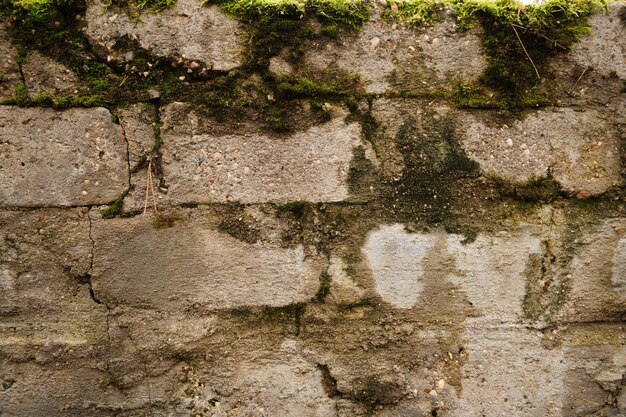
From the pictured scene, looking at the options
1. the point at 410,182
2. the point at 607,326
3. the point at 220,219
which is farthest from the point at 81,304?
the point at 607,326

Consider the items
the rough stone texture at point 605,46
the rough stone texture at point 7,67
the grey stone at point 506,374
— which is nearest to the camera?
the rough stone texture at point 7,67

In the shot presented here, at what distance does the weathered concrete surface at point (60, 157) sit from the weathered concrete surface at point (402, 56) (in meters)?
0.87

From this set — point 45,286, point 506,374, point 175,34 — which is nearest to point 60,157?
point 45,286

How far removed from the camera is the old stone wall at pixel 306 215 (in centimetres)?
174

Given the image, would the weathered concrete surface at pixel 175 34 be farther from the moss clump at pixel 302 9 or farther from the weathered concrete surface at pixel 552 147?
the weathered concrete surface at pixel 552 147

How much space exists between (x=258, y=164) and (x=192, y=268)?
19.9 inches

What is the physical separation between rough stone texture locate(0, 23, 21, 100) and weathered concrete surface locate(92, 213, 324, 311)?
0.61m

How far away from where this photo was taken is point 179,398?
185 cm

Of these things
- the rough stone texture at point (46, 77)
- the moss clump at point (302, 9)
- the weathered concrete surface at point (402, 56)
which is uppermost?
the moss clump at point (302, 9)

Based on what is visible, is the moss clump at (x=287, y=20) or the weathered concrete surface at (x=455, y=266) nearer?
the moss clump at (x=287, y=20)

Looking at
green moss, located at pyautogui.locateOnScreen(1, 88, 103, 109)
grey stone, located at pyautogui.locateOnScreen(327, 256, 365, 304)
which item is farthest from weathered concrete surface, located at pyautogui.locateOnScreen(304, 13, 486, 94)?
green moss, located at pyautogui.locateOnScreen(1, 88, 103, 109)

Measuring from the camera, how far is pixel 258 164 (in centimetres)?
180

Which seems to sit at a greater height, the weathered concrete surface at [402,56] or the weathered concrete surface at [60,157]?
the weathered concrete surface at [402,56]

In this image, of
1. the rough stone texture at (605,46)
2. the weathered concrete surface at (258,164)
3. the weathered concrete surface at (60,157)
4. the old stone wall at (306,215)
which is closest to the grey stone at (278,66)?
the old stone wall at (306,215)
